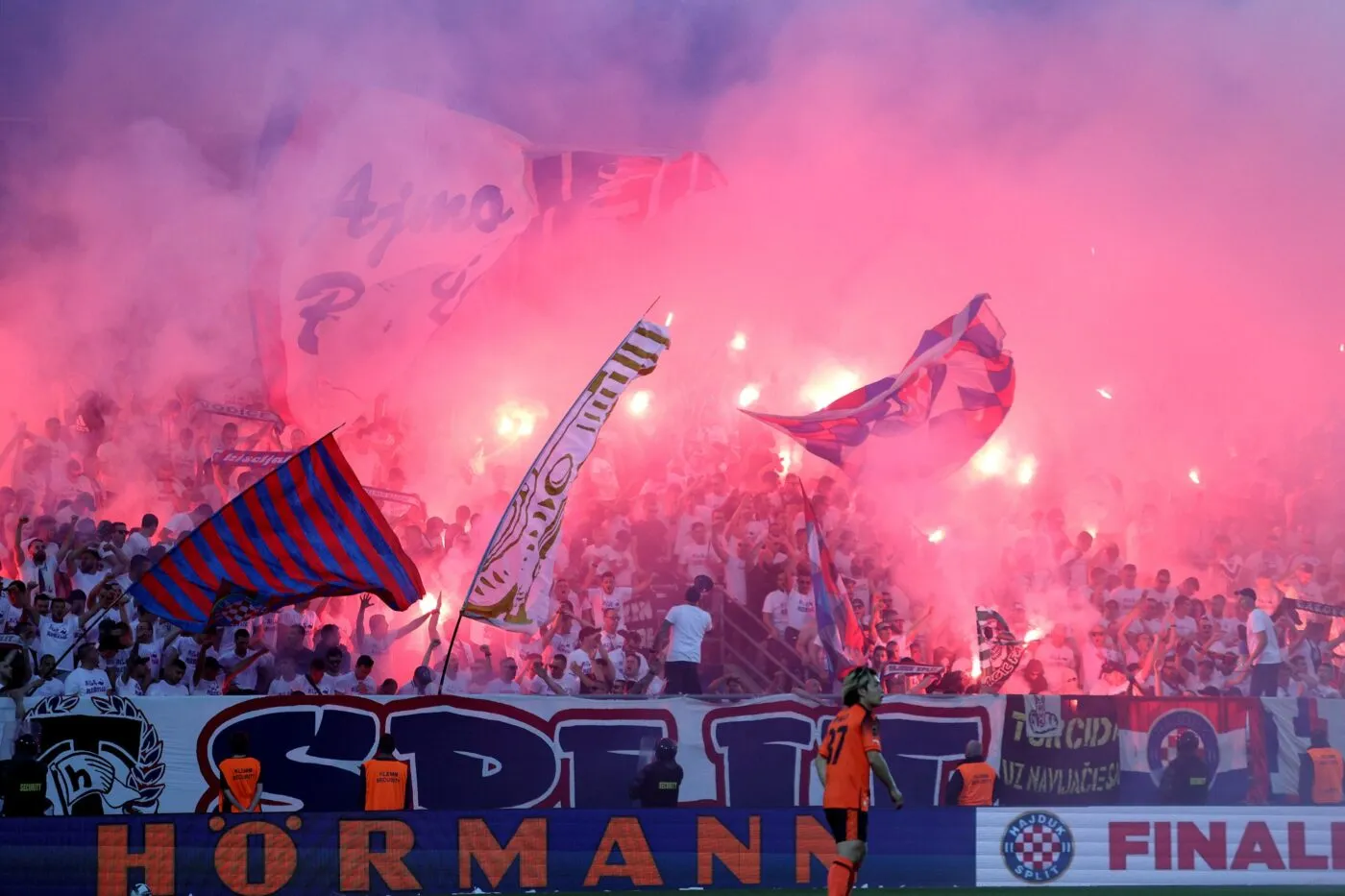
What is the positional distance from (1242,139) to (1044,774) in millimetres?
13737

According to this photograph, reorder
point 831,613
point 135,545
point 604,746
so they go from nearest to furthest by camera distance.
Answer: point 604,746 < point 135,545 < point 831,613

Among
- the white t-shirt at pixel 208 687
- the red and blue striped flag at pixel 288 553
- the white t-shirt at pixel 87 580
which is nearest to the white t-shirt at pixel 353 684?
the white t-shirt at pixel 208 687

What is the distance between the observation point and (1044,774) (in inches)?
474

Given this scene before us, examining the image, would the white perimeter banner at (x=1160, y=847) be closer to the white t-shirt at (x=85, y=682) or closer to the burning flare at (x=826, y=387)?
the white t-shirt at (x=85, y=682)

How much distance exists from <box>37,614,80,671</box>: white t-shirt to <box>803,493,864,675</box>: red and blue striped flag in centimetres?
560

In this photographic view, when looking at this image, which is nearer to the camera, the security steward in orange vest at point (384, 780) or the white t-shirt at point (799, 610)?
the security steward in orange vest at point (384, 780)

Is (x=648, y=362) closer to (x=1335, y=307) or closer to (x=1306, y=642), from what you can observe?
(x=1306, y=642)

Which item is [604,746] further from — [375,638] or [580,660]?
[375,638]

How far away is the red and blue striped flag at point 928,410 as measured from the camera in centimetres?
1560

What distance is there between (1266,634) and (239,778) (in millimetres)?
8466

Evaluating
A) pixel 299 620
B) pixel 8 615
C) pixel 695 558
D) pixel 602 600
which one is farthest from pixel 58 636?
pixel 695 558

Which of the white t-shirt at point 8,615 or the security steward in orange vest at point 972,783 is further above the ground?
the white t-shirt at point 8,615

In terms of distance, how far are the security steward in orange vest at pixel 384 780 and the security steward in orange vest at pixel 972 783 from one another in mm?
3899

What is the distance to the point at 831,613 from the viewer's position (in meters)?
13.1
